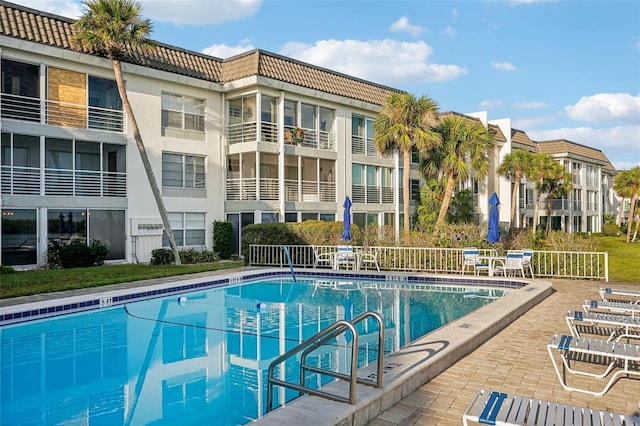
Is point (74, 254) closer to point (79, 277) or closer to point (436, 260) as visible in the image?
point (79, 277)

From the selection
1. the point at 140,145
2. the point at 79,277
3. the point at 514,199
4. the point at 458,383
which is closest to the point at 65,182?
the point at 140,145

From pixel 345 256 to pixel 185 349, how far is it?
28.8 feet

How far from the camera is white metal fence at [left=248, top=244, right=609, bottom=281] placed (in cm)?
1419

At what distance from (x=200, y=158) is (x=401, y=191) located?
13.2m

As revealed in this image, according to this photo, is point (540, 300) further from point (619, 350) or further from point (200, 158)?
point (200, 158)

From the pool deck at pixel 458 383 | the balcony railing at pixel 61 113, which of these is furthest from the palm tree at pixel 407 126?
the pool deck at pixel 458 383

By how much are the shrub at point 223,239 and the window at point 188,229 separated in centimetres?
61

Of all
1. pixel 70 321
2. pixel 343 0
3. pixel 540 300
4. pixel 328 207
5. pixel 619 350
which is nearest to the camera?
pixel 619 350

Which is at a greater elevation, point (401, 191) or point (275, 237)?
point (401, 191)

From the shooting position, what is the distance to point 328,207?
25.6 meters

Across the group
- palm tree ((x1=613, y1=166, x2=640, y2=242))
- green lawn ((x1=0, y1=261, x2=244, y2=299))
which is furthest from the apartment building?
palm tree ((x1=613, y1=166, x2=640, y2=242))

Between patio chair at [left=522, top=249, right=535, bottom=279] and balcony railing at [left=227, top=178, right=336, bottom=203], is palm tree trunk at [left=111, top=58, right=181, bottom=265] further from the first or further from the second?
patio chair at [left=522, top=249, right=535, bottom=279]

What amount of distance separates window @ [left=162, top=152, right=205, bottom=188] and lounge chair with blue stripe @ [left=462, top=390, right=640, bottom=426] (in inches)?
773

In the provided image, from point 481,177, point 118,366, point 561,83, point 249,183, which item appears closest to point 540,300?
point 118,366
